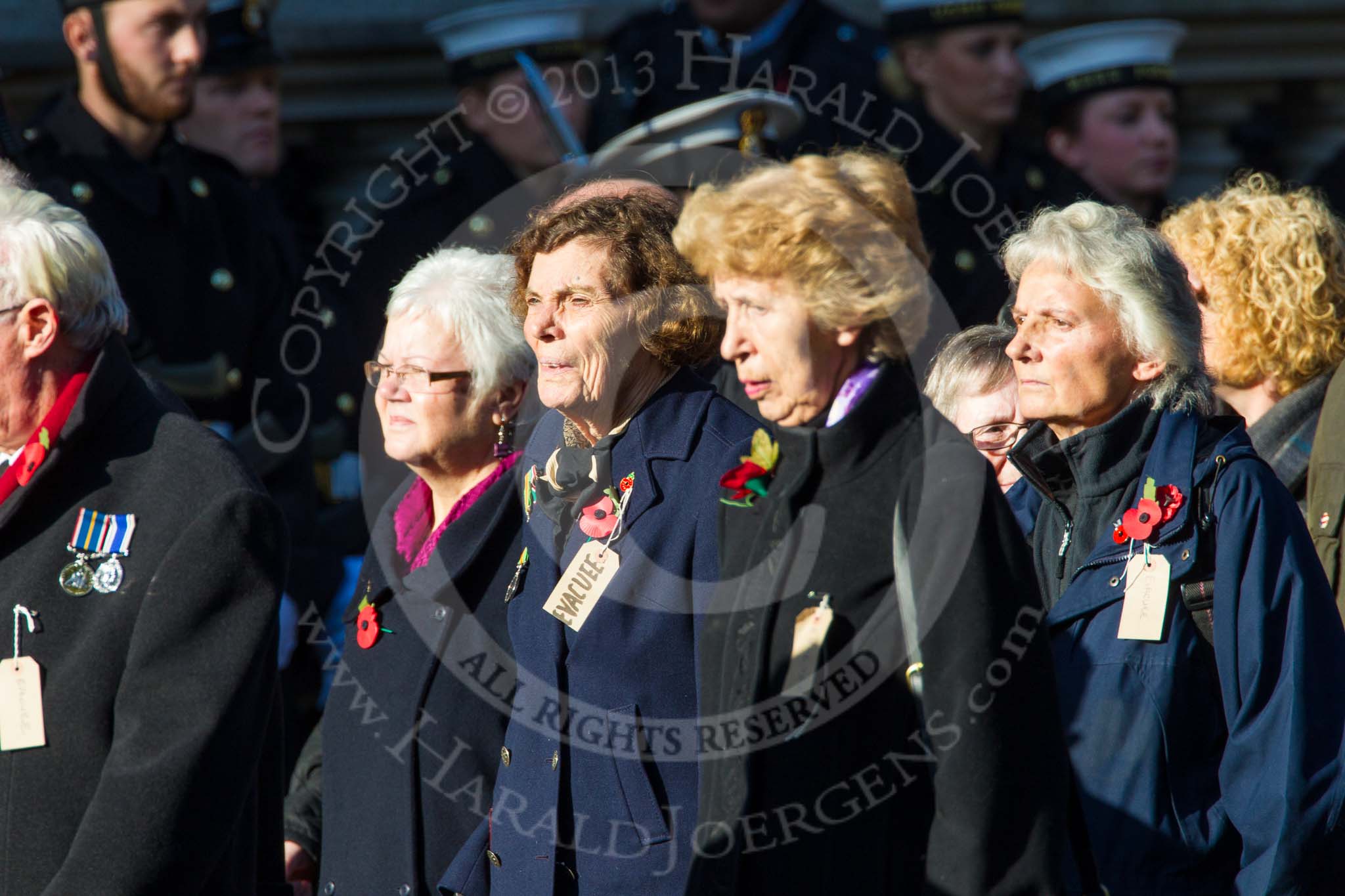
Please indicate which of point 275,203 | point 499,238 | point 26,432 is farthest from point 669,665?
point 275,203

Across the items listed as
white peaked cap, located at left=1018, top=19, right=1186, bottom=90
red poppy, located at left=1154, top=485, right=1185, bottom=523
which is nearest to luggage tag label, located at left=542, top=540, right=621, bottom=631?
red poppy, located at left=1154, top=485, right=1185, bottom=523

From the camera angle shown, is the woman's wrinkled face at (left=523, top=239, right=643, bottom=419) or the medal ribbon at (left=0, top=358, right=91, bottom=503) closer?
the medal ribbon at (left=0, top=358, right=91, bottom=503)

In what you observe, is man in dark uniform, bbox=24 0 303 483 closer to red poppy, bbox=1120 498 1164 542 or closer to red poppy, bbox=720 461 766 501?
red poppy, bbox=720 461 766 501

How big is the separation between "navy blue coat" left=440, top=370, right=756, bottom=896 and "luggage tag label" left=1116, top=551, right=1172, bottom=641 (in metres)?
0.71

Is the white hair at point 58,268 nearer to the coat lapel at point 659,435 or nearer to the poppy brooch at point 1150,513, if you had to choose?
the coat lapel at point 659,435

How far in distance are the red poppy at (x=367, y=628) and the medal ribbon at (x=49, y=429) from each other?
884mm

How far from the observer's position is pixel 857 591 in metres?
2.58

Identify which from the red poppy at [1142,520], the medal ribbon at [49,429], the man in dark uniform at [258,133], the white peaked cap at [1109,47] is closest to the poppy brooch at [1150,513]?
the red poppy at [1142,520]

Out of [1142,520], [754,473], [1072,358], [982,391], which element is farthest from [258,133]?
[1142,520]

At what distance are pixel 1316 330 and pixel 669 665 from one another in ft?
5.65

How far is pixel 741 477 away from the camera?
2807mm

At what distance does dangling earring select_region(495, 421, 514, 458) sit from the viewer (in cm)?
375

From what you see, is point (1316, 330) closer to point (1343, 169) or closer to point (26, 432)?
point (26, 432)

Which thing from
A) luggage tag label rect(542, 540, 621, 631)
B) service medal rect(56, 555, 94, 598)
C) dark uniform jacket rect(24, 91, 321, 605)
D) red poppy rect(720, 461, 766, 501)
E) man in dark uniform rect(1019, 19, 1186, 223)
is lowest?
luggage tag label rect(542, 540, 621, 631)
